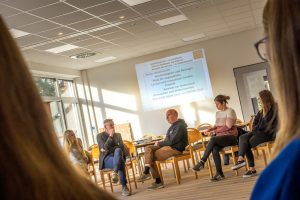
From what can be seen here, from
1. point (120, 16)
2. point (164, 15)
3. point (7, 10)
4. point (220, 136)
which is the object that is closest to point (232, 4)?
point (164, 15)

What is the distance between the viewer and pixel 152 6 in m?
7.34

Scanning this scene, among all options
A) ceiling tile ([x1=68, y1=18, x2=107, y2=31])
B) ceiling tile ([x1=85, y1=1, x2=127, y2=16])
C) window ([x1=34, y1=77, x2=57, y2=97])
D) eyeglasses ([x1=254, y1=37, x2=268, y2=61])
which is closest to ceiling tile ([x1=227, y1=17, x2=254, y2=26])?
ceiling tile ([x1=68, y1=18, x2=107, y2=31])

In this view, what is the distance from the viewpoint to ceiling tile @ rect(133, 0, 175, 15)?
7.14 meters

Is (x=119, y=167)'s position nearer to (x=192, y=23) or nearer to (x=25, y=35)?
(x=25, y=35)

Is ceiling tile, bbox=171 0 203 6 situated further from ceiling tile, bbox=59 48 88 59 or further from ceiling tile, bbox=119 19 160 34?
ceiling tile, bbox=59 48 88 59

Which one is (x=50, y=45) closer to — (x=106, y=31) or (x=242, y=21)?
(x=106, y=31)

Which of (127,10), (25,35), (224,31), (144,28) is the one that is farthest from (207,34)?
(25,35)

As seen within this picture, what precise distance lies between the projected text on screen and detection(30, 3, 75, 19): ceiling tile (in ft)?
18.9

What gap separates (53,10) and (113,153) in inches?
95.6

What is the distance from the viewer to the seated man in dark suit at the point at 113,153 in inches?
259

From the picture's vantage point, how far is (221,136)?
20.9ft

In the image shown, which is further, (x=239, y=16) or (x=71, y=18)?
(x=239, y=16)

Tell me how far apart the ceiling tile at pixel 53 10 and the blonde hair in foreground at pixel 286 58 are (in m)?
5.89

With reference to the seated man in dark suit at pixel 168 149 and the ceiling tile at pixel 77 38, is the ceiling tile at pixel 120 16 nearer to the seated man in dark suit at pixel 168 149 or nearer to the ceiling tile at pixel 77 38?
the ceiling tile at pixel 77 38
